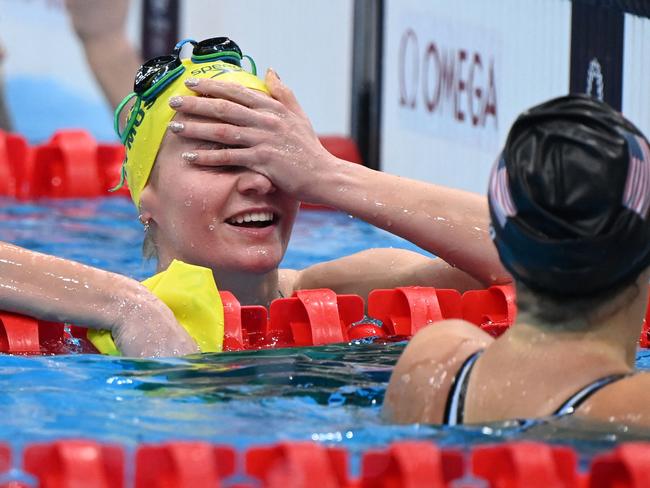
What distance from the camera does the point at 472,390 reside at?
78.0 inches

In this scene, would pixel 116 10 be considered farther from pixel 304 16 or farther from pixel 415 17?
pixel 415 17

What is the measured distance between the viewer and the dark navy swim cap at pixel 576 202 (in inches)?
72.4

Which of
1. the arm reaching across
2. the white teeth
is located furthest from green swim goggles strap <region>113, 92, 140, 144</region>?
the arm reaching across

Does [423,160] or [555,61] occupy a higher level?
[555,61]

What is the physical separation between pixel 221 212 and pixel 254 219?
8cm

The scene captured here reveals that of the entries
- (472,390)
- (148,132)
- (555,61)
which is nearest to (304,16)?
(555,61)

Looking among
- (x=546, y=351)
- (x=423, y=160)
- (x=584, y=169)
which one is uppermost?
(x=584, y=169)

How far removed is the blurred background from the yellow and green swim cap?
1.53 meters

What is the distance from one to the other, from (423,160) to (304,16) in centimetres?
174

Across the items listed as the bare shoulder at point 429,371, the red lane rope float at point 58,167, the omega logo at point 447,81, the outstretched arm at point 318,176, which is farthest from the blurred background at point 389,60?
the bare shoulder at point 429,371

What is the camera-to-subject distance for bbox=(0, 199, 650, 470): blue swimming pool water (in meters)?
1.95

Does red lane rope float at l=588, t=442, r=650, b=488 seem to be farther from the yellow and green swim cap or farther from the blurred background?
the blurred background

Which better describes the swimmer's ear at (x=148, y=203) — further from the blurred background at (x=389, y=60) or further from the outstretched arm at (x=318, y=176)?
the blurred background at (x=389, y=60)

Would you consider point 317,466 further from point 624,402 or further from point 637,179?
point 637,179
